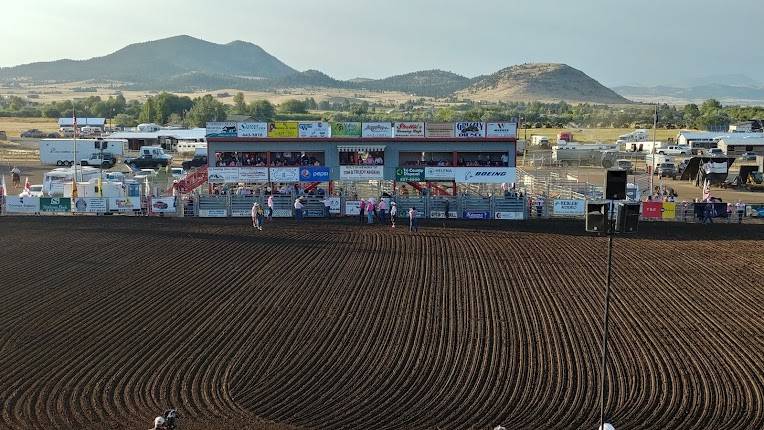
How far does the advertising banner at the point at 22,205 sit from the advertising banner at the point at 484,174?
694 inches

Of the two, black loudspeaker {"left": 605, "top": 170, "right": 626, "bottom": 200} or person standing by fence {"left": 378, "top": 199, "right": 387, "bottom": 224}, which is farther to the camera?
person standing by fence {"left": 378, "top": 199, "right": 387, "bottom": 224}

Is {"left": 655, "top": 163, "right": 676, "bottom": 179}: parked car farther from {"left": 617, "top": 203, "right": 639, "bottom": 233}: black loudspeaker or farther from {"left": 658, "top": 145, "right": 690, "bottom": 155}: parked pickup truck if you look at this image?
{"left": 617, "top": 203, "right": 639, "bottom": 233}: black loudspeaker

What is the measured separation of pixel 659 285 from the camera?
67.3 ft

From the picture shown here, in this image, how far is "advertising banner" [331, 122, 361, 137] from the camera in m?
34.2

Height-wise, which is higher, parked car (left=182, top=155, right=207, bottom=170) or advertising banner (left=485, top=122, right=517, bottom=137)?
advertising banner (left=485, top=122, right=517, bottom=137)

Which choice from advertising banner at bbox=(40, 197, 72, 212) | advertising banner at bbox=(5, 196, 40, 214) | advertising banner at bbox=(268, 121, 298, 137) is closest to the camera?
advertising banner at bbox=(5, 196, 40, 214)

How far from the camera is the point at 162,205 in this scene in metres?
33.4

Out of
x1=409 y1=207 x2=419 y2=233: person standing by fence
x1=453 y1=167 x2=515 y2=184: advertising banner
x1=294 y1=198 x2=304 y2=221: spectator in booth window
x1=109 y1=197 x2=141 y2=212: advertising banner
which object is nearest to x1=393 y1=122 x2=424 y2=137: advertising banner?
x1=453 y1=167 x2=515 y2=184: advertising banner

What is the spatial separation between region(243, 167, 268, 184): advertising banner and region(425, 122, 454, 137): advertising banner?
7.12 m

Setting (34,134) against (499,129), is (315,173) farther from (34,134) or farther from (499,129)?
(34,134)

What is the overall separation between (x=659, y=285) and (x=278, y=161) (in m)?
18.8

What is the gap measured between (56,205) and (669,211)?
25341 mm

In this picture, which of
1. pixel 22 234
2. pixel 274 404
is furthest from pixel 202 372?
pixel 22 234

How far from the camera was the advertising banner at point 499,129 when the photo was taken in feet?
111
